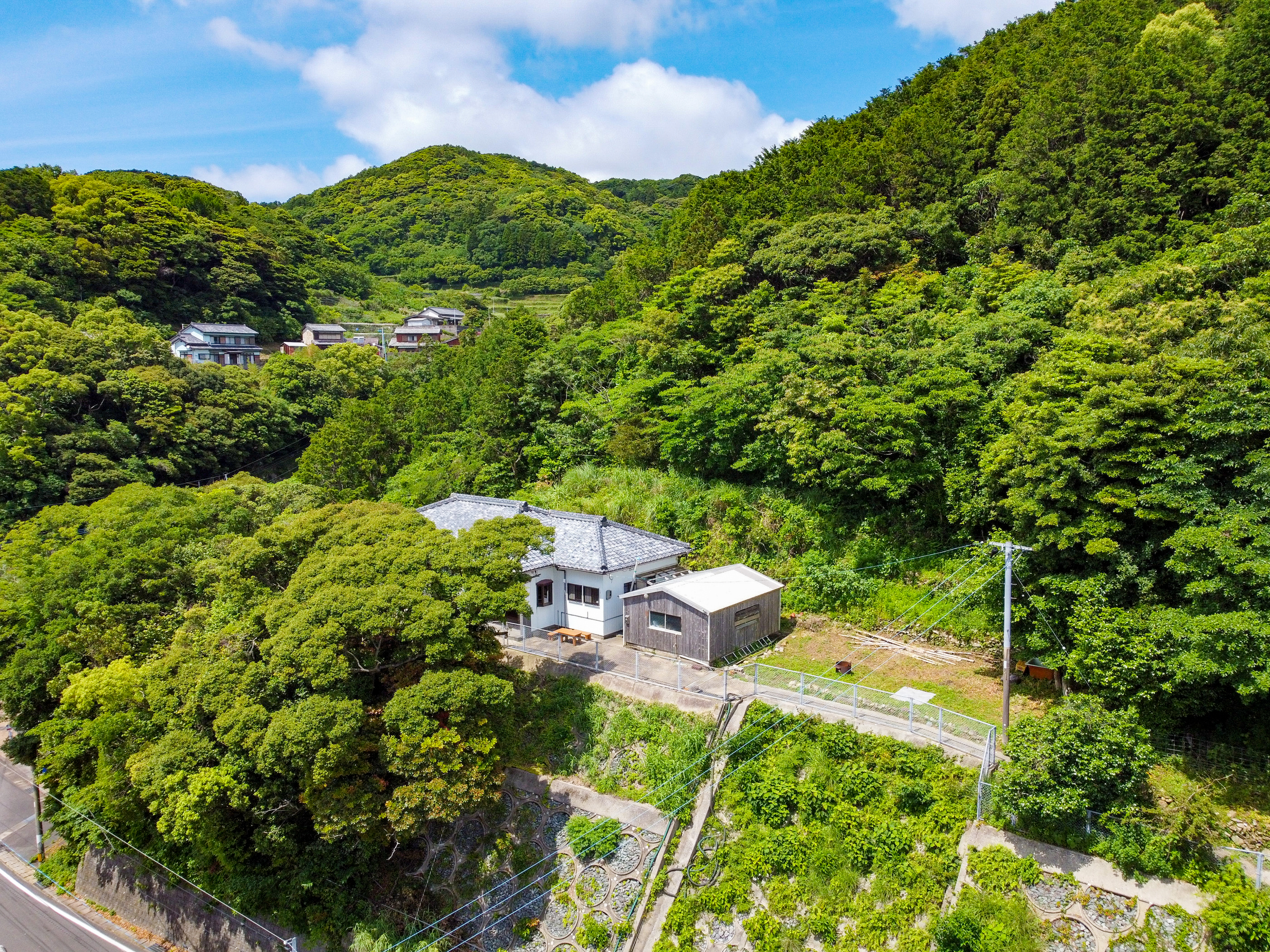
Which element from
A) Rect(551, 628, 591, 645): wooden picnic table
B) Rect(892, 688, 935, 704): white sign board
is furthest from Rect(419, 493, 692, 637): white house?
Rect(892, 688, 935, 704): white sign board

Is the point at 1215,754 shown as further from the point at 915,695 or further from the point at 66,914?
the point at 66,914

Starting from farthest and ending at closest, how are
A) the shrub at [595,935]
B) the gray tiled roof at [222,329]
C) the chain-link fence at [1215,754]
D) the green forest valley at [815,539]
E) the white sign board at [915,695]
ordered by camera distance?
the gray tiled roof at [222,329], the white sign board at [915,695], the shrub at [595,935], the green forest valley at [815,539], the chain-link fence at [1215,754]

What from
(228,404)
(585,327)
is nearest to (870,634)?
(585,327)

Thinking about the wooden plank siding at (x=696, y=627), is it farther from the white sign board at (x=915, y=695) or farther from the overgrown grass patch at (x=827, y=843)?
the white sign board at (x=915, y=695)

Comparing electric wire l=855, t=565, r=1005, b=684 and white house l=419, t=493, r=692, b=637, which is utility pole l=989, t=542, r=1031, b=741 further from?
white house l=419, t=493, r=692, b=637


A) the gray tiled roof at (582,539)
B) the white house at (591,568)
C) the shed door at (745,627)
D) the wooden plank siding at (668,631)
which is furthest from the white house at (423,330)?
the shed door at (745,627)

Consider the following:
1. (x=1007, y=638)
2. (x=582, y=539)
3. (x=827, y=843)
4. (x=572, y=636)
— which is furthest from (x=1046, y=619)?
(x=582, y=539)

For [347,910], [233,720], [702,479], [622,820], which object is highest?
[702,479]

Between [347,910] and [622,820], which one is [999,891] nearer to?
[622,820]
